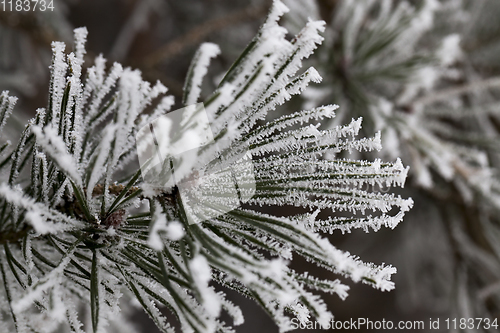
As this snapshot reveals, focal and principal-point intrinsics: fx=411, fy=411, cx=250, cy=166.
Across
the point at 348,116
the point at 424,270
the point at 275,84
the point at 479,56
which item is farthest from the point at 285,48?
the point at 424,270

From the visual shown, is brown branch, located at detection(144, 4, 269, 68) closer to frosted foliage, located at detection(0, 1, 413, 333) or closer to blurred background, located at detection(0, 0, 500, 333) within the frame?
blurred background, located at detection(0, 0, 500, 333)

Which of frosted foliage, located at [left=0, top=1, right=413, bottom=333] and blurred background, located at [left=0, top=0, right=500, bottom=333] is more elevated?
blurred background, located at [left=0, top=0, right=500, bottom=333]

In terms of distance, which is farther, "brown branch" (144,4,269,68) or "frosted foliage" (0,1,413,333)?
"brown branch" (144,4,269,68)

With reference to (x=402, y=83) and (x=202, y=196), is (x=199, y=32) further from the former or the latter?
(x=202, y=196)

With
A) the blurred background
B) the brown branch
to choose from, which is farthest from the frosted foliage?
the brown branch

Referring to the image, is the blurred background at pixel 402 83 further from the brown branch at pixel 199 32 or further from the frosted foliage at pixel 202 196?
the frosted foliage at pixel 202 196

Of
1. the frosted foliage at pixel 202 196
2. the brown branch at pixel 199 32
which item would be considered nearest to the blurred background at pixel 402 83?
the brown branch at pixel 199 32

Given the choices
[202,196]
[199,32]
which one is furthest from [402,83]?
[202,196]
